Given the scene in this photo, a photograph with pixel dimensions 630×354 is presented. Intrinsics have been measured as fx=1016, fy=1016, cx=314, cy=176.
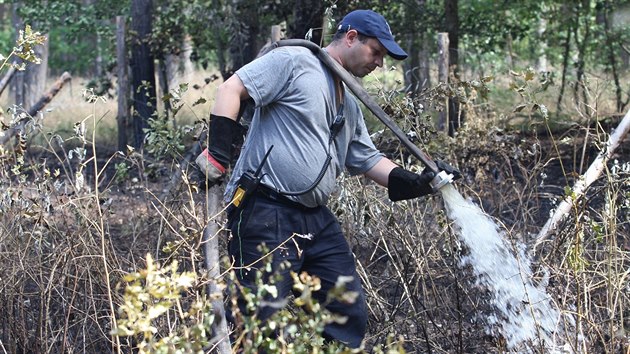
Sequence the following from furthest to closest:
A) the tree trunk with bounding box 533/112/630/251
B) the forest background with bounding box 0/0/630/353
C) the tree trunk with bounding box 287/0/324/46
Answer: the tree trunk with bounding box 287/0/324/46
the tree trunk with bounding box 533/112/630/251
the forest background with bounding box 0/0/630/353

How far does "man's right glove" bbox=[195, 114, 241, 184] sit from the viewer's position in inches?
165

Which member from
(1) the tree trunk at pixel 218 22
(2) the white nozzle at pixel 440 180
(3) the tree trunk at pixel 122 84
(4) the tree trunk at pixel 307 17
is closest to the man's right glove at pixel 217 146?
(2) the white nozzle at pixel 440 180

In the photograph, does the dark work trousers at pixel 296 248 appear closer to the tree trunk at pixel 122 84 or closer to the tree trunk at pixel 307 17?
the tree trunk at pixel 307 17

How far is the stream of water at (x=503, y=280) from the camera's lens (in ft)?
14.9

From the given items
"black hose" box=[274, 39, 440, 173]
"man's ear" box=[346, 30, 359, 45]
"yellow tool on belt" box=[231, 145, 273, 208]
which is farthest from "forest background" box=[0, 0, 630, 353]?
"man's ear" box=[346, 30, 359, 45]

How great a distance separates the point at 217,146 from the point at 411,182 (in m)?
0.96

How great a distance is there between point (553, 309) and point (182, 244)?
5.86 feet

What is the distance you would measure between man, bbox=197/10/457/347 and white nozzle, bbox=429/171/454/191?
0.45m

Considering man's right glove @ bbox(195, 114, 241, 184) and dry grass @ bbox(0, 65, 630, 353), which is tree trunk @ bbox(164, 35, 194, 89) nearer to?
dry grass @ bbox(0, 65, 630, 353)

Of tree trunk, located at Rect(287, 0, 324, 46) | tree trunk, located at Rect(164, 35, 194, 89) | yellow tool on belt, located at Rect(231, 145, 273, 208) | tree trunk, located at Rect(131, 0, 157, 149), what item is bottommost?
tree trunk, located at Rect(164, 35, 194, 89)

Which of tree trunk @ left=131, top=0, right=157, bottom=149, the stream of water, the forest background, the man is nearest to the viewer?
the forest background

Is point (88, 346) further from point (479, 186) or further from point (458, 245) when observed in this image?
point (479, 186)

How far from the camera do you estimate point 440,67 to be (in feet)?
29.0

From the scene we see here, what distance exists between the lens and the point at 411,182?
183 inches
